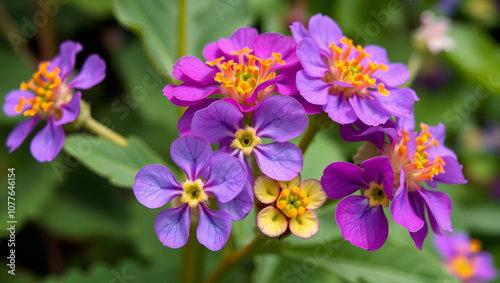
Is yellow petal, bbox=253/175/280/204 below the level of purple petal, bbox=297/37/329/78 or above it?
below

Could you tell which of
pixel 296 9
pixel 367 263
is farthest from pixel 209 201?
pixel 296 9

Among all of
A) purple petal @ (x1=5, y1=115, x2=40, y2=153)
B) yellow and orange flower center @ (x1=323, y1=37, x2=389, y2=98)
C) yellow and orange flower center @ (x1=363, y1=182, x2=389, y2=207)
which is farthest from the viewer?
purple petal @ (x1=5, y1=115, x2=40, y2=153)

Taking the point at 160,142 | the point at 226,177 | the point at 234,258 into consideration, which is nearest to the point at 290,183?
the point at 226,177

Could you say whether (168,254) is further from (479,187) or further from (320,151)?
(479,187)

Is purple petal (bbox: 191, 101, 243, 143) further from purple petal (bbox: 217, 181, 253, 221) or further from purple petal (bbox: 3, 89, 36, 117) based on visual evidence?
purple petal (bbox: 3, 89, 36, 117)

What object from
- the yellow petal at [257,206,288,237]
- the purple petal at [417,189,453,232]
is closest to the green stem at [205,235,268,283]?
the yellow petal at [257,206,288,237]
